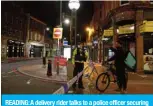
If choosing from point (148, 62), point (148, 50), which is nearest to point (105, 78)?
point (148, 62)

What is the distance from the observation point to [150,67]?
1995 cm

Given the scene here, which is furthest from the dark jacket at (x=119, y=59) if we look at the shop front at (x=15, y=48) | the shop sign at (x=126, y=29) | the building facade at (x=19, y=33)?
the shop front at (x=15, y=48)

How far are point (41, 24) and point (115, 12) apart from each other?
5277 centimetres

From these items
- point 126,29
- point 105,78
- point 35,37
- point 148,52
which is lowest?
point 105,78

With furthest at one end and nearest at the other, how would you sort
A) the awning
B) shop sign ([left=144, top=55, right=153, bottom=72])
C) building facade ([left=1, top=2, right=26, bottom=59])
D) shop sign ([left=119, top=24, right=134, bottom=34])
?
building facade ([left=1, top=2, right=26, bottom=59]), shop sign ([left=119, top=24, right=134, bottom=34]), shop sign ([left=144, top=55, right=153, bottom=72]), the awning

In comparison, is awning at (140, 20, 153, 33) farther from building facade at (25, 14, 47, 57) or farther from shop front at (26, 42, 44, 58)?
shop front at (26, 42, 44, 58)

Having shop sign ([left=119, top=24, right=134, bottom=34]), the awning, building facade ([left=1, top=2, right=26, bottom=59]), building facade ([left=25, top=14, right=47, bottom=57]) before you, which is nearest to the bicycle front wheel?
the awning

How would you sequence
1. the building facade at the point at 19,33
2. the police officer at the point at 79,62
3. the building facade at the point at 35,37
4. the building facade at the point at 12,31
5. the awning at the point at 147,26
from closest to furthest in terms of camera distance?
the police officer at the point at 79,62 → the awning at the point at 147,26 → the building facade at the point at 12,31 → the building facade at the point at 19,33 → the building facade at the point at 35,37

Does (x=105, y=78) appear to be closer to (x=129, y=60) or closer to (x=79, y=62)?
(x=129, y=60)

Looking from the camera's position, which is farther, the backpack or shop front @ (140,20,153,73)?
shop front @ (140,20,153,73)

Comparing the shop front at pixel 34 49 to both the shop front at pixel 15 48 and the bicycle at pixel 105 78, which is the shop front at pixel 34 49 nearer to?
the shop front at pixel 15 48

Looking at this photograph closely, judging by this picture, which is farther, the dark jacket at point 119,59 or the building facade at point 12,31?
the building facade at point 12,31

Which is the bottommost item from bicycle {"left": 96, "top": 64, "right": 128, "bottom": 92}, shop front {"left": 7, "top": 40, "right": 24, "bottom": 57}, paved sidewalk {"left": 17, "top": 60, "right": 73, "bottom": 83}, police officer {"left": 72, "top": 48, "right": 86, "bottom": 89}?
paved sidewalk {"left": 17, "top": 60, "right": 73, "bottom": 83}

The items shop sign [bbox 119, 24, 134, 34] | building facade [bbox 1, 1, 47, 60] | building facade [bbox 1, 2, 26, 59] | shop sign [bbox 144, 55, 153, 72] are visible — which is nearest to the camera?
shop sign [bbox 144, 55, 153, 72]
